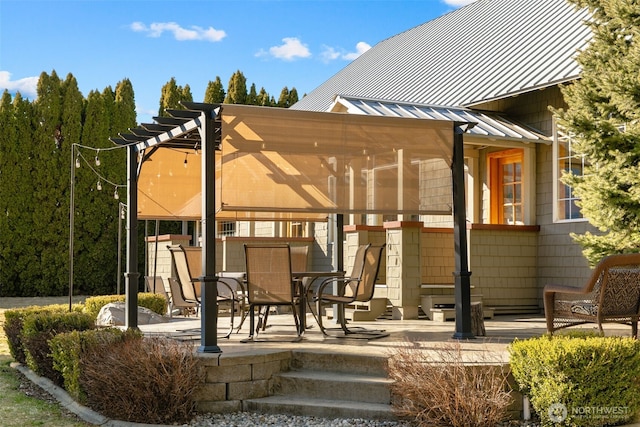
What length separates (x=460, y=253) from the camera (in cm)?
852

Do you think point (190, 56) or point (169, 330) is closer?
point (169, 330)

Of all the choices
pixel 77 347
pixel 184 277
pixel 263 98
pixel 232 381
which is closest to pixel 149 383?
pixel 232 381

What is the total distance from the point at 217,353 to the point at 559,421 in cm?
294

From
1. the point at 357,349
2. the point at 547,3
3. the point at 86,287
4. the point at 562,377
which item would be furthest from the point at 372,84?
the point at 562,377

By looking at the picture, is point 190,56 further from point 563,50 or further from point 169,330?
point 169,330

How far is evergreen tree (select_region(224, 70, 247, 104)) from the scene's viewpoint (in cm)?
2473

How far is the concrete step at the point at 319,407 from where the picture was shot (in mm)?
6203

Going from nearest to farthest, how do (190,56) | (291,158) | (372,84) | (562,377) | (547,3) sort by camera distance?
1. (562,377)
2. (291,158)
3. (547,3)
4. (372,84)
5. (190,56)

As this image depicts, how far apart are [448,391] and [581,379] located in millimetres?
1003

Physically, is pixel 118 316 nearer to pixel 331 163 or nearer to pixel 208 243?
pixel 208 243

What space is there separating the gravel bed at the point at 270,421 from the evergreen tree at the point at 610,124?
4.40 meters

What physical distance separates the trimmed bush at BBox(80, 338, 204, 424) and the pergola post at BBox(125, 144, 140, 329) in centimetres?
292

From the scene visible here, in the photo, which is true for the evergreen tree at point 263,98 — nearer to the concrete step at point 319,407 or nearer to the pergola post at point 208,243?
the pergola post at point 208,243

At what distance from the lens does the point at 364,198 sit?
27.5 feet
